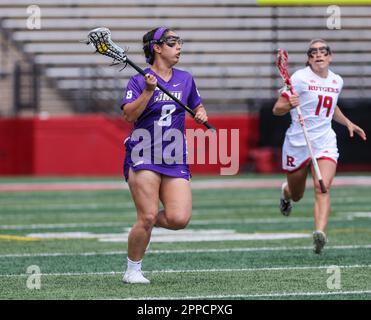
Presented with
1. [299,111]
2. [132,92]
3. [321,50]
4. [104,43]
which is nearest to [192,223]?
[299,111]

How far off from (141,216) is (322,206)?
204 cm

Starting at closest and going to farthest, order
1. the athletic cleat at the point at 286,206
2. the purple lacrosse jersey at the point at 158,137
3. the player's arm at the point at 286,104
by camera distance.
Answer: the purple lacrosse jersey at the point at 158,137 < the player's arm at the point at 286,104 < the athletic cleat at the point at 286,206

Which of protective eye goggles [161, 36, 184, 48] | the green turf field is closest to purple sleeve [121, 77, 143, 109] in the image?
protective eye goggles [161, 36, 184, 48]

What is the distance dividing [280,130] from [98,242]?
10424 millimetres

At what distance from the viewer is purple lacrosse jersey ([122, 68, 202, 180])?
6.99 meters

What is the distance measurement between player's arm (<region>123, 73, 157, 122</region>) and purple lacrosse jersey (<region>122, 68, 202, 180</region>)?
0.13m

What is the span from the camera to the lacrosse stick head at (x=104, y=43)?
688cm

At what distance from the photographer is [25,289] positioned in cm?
666

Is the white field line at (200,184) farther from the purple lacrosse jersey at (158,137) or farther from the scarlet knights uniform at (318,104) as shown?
the purple lacrosse jersey at (158,137)

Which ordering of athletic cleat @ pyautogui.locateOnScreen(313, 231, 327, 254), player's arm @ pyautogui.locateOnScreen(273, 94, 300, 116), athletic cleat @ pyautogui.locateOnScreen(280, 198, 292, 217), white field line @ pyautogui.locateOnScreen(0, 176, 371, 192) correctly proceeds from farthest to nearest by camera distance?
white field line @ pyautogui.locateOnScreen(0, 176, 371, 192) < athletic cleat @ pyautogui.locateOnScreen(280, 198, 292, 217) < player's arm @ pyautogui.locateOnScreen(273, 94, 300, 116) < athletic cleat @ pyautogui.locateOnScreen(313, 231, 327, 254)

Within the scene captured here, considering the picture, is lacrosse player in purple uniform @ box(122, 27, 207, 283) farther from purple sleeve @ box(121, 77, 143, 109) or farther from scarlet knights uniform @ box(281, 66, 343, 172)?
scarlet knights uniform @ box(281, 66, 343, 172)

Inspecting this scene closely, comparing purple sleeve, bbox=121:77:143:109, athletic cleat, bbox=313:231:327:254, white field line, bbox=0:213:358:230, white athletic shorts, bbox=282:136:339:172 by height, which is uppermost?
purple sleeve, bbox=121:77:143:109

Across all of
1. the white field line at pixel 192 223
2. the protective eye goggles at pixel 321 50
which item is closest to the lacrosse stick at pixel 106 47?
the protective eye goggles at pixel 321 50

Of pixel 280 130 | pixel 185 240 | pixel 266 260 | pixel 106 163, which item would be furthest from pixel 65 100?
pixel 266 260
